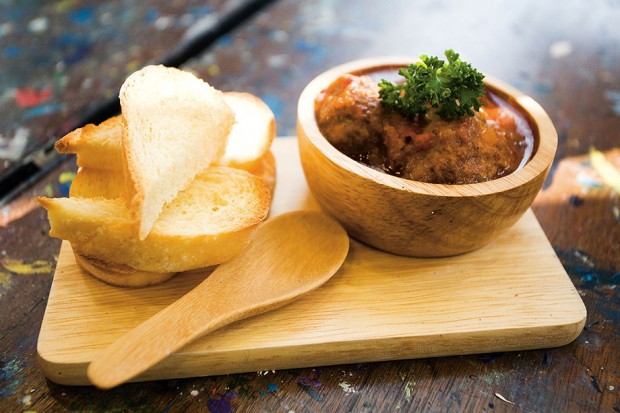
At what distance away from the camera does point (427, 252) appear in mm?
1788

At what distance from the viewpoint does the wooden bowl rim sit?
62.2 inches

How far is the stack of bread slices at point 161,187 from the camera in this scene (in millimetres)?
1532

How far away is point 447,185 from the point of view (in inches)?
62.6

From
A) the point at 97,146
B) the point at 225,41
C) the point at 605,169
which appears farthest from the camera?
the point at 225,41

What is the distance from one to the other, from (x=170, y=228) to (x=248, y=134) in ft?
1.90

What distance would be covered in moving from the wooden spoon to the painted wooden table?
17 cm

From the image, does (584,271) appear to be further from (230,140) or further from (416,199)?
(230,140)

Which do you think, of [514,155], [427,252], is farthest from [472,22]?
[427,252]

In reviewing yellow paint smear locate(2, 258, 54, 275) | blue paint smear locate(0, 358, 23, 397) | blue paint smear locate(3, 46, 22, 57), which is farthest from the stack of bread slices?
blue paint smear locate(3, 46, 22, 57)

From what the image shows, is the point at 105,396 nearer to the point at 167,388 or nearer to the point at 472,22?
the point at 167,388

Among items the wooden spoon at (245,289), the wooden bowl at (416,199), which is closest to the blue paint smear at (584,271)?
the wooden bowl at (416,199)

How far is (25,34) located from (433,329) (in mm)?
2861

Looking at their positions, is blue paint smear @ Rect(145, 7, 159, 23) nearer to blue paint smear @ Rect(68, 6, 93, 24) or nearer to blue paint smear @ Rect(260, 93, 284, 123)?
blue paint smear @ Rect(68, 6, 93, 24)

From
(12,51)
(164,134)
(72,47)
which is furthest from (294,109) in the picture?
(12,51)
